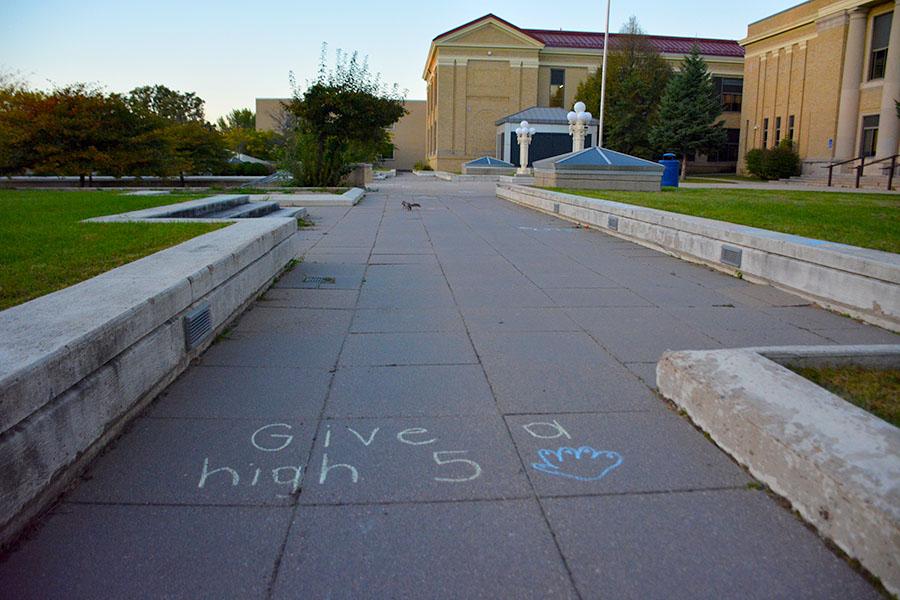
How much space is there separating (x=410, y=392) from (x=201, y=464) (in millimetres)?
1490

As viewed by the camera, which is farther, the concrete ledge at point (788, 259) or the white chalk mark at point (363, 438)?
the concrete ledge at point (788, 259)

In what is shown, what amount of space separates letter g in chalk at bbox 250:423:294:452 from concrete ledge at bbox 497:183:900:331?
5.27m

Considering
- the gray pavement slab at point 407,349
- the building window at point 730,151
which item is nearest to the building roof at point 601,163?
the gray pavement slab at point 407,349

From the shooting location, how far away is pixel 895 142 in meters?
32.1

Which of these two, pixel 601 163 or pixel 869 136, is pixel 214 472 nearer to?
pixel 601 163

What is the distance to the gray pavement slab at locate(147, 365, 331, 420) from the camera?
424cm

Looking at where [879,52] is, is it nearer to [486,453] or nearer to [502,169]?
[502,169]

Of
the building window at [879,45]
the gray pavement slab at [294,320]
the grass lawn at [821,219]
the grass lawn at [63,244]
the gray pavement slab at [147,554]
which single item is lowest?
the gray pavement slab at [147,554]

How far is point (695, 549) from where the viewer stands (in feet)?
9.32

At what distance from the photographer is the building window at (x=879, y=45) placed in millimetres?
33406

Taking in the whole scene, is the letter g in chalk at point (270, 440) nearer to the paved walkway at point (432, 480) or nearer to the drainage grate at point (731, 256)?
the paved walkway at point (432, 480)

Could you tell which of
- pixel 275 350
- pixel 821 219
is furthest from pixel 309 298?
pixel 821 219

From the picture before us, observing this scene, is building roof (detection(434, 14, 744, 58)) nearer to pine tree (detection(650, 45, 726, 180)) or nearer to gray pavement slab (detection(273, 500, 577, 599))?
pine tree (detection(650, 45, 726, 180))

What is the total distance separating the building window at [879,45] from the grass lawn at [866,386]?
35936 mm
